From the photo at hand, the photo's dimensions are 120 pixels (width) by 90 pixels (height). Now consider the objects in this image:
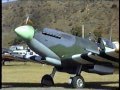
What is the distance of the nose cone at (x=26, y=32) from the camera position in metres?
15.0

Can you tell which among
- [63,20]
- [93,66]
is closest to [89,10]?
[63,20]

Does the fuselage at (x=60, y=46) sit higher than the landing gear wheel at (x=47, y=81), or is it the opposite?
the fuselage at (x=60, y=46)

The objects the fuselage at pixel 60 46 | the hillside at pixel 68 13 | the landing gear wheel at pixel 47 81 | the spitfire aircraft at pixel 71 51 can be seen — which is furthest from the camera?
the hillside at pixel 68 13

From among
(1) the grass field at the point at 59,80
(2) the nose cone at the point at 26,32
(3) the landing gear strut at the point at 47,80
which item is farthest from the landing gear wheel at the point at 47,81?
(2) the nose cone at the point at 26,32

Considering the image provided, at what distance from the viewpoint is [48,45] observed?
1578 centimetres

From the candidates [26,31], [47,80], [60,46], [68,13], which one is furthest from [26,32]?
[68,13]

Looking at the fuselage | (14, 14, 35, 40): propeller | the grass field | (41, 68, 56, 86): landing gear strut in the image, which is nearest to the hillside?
the grass field

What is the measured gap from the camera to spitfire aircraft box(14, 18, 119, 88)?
50.8ft

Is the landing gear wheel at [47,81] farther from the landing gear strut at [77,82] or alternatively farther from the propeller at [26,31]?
the propeller at [26,31]

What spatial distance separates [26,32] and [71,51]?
6.30ft

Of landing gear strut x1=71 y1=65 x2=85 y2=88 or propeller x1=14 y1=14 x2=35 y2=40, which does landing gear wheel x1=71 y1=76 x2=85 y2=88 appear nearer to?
landing gear strut x1=71 y1=65 x2=85 y2=88

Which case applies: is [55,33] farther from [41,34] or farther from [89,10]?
[89,10]

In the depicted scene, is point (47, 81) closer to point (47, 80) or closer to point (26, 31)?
point (47, 80)

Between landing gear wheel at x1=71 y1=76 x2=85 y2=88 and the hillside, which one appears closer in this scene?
landing gear wheel at x1=71 y1=76 x2=85 y2=88
